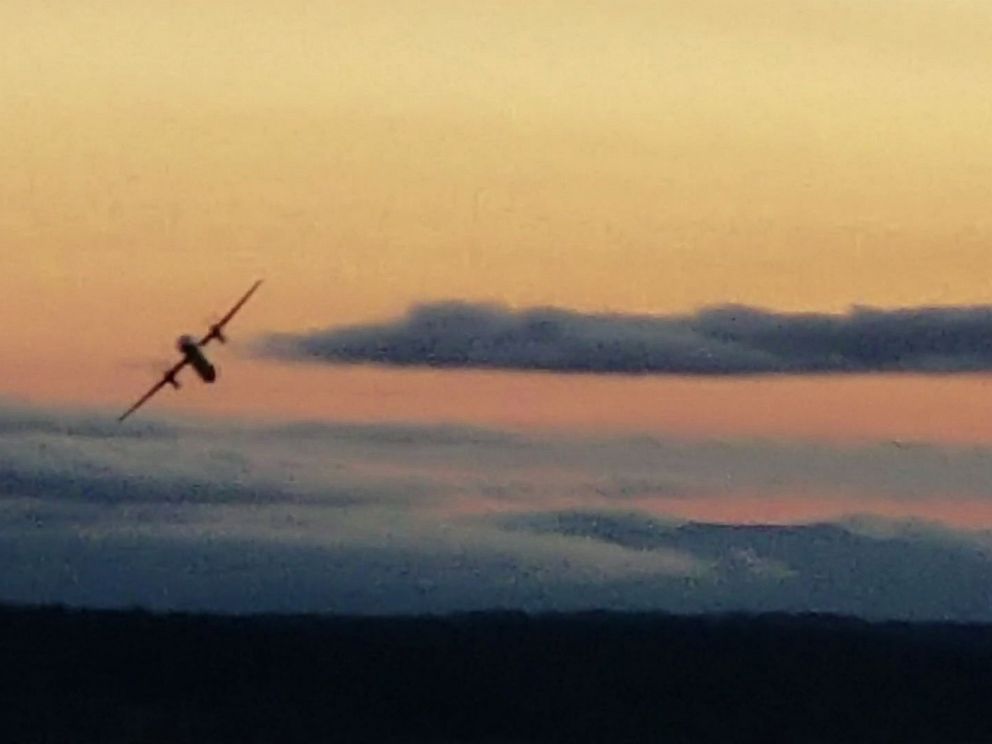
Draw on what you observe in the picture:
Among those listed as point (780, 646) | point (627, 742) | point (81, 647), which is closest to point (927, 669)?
point (780, 646)

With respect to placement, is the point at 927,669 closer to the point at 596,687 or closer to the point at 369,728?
the point at 596,687

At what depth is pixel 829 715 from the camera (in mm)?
162625

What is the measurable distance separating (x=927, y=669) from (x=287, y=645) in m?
30.1

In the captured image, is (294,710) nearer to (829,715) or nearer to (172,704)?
(172,704)

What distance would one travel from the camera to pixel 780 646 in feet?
574

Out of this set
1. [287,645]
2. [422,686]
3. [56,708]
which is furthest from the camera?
[287,645]

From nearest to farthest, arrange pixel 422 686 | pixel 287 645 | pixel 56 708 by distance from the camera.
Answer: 1. pixel 56 708
2. pixel 422 686
3. pixel 287 645

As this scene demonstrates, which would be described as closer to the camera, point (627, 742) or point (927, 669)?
point (627, 742)

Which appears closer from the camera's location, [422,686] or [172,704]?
[172,704]

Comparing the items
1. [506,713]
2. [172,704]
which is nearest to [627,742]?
[506,713]

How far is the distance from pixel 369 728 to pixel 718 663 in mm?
27501

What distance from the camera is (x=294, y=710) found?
15262 centimetres

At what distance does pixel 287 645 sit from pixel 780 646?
23.8 metres

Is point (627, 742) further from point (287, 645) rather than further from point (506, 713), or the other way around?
point (287, 645)
